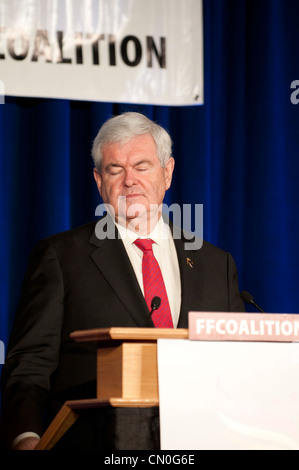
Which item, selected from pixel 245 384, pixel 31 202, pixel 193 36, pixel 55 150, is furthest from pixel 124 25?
pixel 245 384

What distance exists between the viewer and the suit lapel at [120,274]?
2037 millimetres

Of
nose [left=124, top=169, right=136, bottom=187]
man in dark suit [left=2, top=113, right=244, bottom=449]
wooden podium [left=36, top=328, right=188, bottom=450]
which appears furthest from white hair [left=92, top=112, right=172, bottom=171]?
wooden podium [left=36, top=328, right=188, bottom=450]

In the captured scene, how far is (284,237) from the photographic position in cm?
310

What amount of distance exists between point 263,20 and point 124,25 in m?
0.68

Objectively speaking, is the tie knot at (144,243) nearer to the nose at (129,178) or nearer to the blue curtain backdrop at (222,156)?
the nose at (129,178)

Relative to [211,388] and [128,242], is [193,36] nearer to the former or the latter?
[128,242]

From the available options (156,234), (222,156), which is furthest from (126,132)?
(222,156)

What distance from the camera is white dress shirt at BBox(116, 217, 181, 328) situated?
2.24 metres

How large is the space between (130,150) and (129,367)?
116 centimetres

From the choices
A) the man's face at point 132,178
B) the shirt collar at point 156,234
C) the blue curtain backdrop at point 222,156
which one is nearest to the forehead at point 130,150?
the man's face at point 132,178

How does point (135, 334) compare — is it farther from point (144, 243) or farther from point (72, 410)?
point (144, 243)

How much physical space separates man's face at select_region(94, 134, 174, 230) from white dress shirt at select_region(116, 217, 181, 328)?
69 mm

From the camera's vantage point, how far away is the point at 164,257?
239 centimetres
